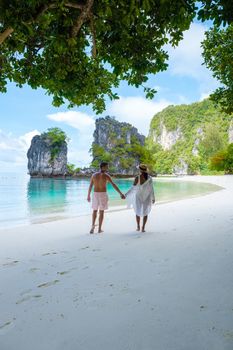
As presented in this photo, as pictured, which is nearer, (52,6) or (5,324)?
(5,324)

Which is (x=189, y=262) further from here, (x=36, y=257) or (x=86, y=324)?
(x=36, y=257)

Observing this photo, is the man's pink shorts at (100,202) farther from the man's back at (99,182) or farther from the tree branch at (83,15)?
the tree branch at (83,15)

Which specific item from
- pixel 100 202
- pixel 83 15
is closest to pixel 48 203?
pixel 100 202

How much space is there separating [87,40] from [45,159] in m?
90.4

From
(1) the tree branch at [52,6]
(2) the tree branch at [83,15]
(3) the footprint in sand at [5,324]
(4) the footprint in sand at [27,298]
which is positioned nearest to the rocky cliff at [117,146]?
(2) the tree branch at [83,15]

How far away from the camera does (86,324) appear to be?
254 centimetres

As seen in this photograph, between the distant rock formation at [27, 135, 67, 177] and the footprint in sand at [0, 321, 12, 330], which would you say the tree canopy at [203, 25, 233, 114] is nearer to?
the footprint in sand at [0, 321, 12, 330]

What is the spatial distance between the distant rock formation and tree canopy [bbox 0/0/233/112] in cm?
8853

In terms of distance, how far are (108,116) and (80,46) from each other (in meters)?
102

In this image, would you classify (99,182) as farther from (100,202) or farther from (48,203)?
(48,203)

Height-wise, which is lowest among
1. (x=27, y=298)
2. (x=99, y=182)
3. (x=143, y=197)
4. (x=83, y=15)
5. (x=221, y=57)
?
(x=27, y=298)

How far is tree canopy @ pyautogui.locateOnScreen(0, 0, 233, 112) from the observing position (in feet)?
14.7

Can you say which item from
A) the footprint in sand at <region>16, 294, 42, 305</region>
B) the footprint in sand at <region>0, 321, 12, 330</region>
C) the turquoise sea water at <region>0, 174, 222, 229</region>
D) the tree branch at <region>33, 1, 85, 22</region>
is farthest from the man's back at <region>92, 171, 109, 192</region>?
the turquoise sea water at <region>0, 174, 222, 229</region>

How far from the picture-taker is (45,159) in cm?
9362
